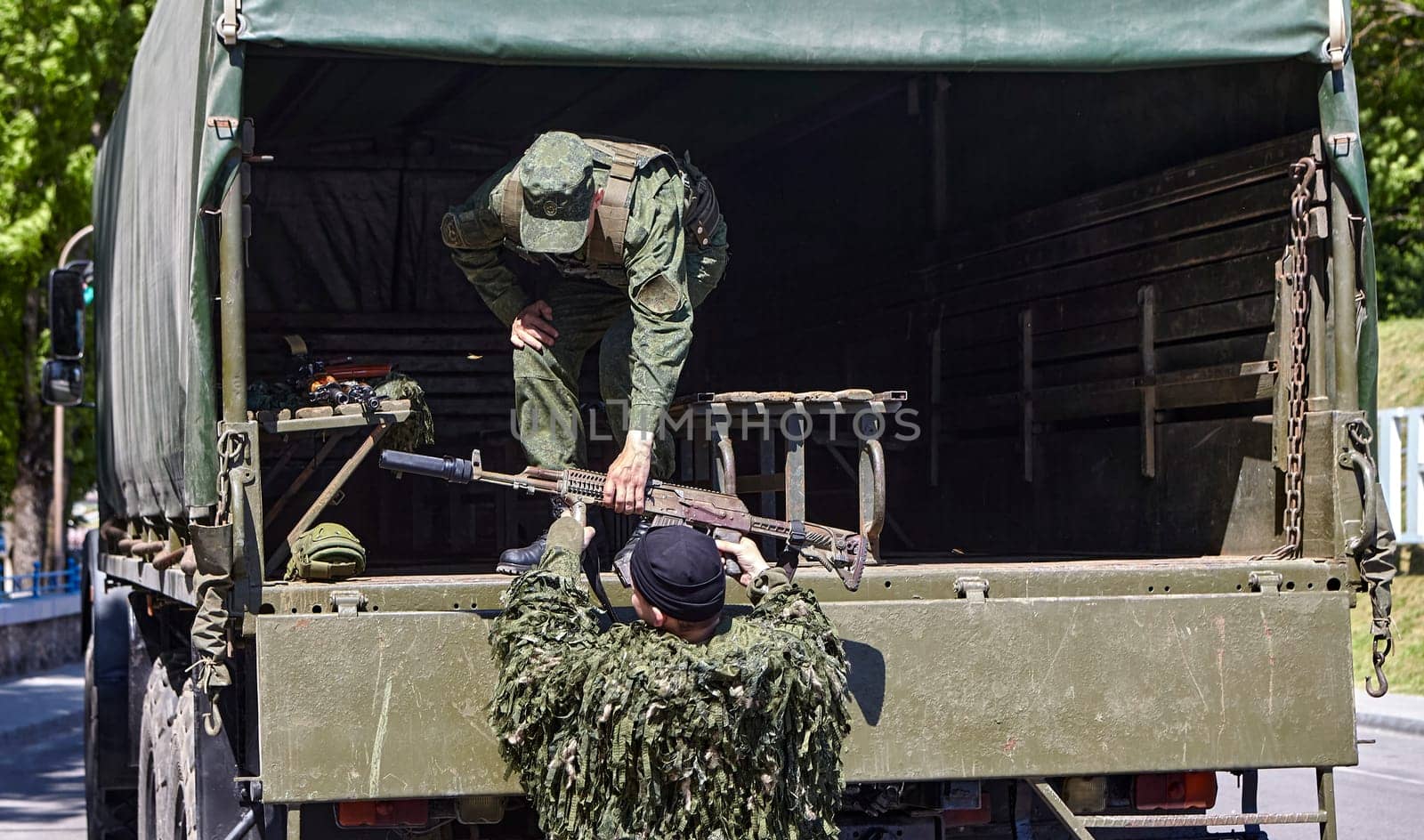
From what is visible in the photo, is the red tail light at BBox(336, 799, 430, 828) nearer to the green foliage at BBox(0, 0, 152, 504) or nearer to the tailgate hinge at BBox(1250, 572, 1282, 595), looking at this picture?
the tailgate hinge at BBox(1250, 572, 1282, 595)

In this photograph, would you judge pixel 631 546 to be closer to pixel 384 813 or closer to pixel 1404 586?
pixel 384 813

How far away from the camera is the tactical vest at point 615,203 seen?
5.12 m

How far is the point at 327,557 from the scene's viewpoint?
15.6 ft

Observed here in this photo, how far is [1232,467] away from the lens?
5742mm

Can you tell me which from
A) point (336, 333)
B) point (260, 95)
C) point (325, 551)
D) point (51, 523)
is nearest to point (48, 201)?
point (51, 523)

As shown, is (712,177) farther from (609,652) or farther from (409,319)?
(609,652)

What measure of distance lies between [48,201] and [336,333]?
14.0 m

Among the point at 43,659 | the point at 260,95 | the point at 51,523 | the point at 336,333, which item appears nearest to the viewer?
the point at 260,95

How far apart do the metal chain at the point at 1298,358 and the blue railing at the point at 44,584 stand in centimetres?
1605

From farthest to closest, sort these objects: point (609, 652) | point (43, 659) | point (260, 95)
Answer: point (43, 659), point (260, 95), point (609, 652)

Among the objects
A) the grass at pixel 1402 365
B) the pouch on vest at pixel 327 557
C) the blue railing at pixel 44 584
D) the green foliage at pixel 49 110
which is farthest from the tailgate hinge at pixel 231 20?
the green foliage at pixel 49 110

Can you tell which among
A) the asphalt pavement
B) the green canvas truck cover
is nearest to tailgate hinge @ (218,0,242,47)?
the green canvas truck cover

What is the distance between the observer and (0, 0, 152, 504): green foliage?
21.0 meters

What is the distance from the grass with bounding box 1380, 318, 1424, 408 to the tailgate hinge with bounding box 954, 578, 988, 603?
14.6 m
